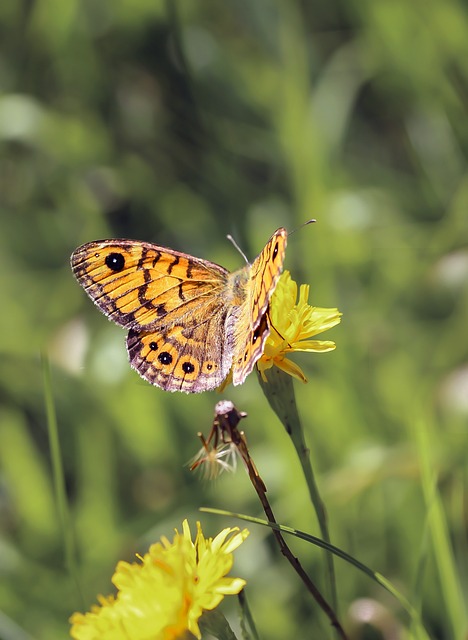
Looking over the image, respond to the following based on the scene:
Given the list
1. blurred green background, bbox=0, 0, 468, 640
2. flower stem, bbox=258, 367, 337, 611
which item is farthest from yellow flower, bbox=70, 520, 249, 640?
blurred green background, bbox=0, 0, 468, 640

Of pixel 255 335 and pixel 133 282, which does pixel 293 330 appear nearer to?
pixel 255 335

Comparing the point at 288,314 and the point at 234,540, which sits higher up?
the point at 288,314

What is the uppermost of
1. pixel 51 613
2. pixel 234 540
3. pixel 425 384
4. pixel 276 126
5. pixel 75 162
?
pixel 276 126

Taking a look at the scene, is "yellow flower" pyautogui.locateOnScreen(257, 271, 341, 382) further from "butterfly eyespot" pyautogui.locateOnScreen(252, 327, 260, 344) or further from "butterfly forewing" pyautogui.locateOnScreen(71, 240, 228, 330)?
"butterfly forewing" pyautogui.locateOnScreen(71, 240, 228, 330)

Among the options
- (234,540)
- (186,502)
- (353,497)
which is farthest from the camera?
(186,502)

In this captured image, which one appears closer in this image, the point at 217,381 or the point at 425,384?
the point at 217,381

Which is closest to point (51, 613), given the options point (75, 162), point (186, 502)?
point (186, 502)

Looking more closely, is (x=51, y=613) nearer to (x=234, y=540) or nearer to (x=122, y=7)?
(x=234, y=540)

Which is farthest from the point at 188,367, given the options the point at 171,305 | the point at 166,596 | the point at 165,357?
the point at 166,596
